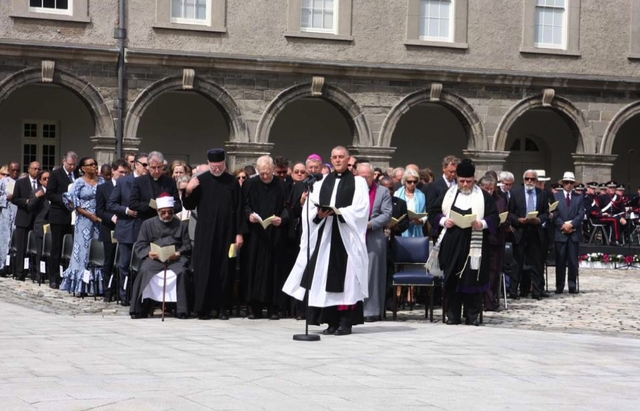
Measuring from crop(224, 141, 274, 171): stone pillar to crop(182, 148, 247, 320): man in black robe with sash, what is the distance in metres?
12.6

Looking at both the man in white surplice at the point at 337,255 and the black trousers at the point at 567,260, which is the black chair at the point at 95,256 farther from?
the black trousers at the point at 567,260

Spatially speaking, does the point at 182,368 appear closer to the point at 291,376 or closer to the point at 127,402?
the point at 291,376

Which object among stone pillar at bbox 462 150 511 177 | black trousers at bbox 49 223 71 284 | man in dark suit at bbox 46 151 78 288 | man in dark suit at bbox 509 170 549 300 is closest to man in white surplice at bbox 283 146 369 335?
man in dark suit at bbox 509 170 549 300

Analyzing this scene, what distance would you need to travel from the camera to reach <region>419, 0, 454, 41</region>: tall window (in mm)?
29406

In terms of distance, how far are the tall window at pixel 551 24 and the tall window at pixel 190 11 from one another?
310 inches

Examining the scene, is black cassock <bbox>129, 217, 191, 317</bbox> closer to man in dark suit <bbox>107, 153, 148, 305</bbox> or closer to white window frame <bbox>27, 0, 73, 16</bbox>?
man in dark suit <bbox>107, 153, 148, 305</bbox>

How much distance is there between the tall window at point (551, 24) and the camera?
30297 millimetres

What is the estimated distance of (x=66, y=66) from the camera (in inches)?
1048

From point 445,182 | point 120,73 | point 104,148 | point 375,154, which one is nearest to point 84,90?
point 120,73

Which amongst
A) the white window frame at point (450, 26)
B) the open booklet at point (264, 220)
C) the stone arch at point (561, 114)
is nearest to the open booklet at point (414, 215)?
the open booklet at point (264, 220)

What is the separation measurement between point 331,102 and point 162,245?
45.9 feet

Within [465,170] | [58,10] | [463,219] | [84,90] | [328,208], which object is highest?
[58,10]

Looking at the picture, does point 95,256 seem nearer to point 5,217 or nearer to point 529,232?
point 5,217

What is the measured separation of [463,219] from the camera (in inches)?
582
